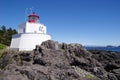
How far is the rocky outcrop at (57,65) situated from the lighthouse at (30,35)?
6537mm

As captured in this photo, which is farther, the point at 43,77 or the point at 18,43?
the point at 18,43

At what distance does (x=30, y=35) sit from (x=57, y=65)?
1289 centimetres

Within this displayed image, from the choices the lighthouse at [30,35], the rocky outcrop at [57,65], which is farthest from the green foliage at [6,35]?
the rocky outcrop at [57,65]

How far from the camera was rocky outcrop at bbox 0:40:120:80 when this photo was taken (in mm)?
14281

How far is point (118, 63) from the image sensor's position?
951 inches

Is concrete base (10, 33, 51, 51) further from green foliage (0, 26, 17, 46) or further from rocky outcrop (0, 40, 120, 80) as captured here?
green foliage (0, 26, 17, 46)

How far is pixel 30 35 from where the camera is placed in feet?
98.6

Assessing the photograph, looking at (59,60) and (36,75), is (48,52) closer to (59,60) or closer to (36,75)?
(59,60)

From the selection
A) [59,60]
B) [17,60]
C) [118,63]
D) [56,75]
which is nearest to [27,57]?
[17,60]

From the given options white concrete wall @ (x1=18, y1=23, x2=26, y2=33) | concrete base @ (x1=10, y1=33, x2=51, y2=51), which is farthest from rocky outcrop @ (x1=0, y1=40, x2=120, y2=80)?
white concrete wall @ (x1=18, y1=23, x2=26, y2=33)

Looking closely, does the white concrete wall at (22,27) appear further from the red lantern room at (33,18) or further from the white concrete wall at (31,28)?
the red lantern room at (33,18)

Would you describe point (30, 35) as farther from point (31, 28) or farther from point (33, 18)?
point (33, 18)

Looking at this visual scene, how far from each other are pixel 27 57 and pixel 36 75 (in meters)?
8.15

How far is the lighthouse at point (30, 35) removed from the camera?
98.2 ft
